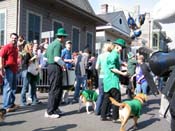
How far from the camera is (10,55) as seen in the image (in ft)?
26.3

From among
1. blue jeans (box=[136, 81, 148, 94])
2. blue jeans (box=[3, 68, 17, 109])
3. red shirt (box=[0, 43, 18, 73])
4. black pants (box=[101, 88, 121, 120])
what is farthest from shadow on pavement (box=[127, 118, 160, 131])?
red shirt (box=[0, 43, 18, 73])

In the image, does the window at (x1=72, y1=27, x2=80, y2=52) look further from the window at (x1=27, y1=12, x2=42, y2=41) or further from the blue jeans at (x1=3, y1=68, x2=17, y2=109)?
the blue jeans at (x1=3, y1=68, x2=17, y2=109)

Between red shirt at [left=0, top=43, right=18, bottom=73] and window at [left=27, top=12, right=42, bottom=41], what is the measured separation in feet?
25.8

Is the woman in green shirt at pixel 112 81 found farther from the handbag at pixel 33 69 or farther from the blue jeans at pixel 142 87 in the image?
the blue jeans at pixel 142 87

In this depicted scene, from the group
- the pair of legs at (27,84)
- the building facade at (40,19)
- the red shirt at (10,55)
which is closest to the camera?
the red shirt at (10,55)

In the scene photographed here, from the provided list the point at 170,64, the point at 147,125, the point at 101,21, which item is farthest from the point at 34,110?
the point at 101,21

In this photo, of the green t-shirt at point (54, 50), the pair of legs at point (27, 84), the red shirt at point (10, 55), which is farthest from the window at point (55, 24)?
the green t-shirt at point (54, 50)

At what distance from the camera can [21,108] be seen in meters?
8.83

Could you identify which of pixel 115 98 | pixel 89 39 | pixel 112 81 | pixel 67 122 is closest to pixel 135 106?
pixel 115 98

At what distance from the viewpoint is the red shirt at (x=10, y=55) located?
7915 mm

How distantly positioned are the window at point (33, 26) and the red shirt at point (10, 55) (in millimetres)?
7851

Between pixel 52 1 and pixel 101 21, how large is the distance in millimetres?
6140

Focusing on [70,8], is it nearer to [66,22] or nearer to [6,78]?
[66,22]

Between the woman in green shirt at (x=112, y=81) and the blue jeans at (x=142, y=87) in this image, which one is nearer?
the woman in green shirt at (x=112, y=81)
